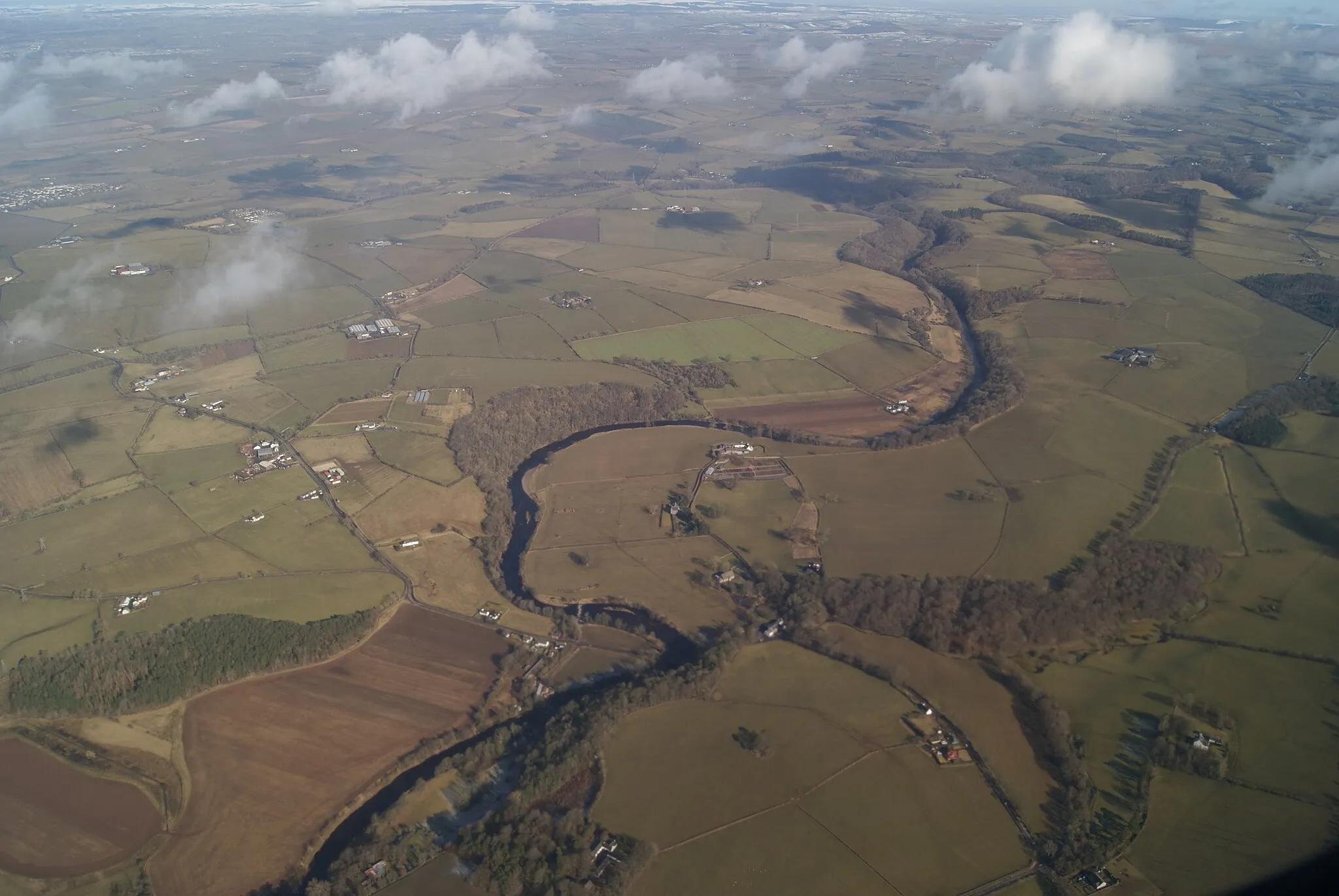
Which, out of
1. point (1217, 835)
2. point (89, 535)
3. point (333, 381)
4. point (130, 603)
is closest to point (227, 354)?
point (333, 381)

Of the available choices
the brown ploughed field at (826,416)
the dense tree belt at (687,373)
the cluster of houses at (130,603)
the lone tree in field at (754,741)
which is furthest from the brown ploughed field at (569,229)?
the lone tree in field at (754,741)

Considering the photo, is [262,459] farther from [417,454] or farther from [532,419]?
[532,419]

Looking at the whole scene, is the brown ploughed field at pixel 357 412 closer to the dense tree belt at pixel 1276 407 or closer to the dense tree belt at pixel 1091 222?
the dense tree belt at pixel 1276 407

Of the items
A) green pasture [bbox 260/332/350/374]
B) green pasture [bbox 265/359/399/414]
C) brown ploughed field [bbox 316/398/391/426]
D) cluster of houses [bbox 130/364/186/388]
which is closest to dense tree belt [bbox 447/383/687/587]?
brown ploughed field [bbox 316/398/391/426]

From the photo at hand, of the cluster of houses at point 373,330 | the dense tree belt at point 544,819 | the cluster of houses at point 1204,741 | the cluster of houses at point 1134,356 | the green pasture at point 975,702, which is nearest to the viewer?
the dense tree belt at point 544,819

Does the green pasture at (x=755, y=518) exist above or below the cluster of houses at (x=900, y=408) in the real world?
above
